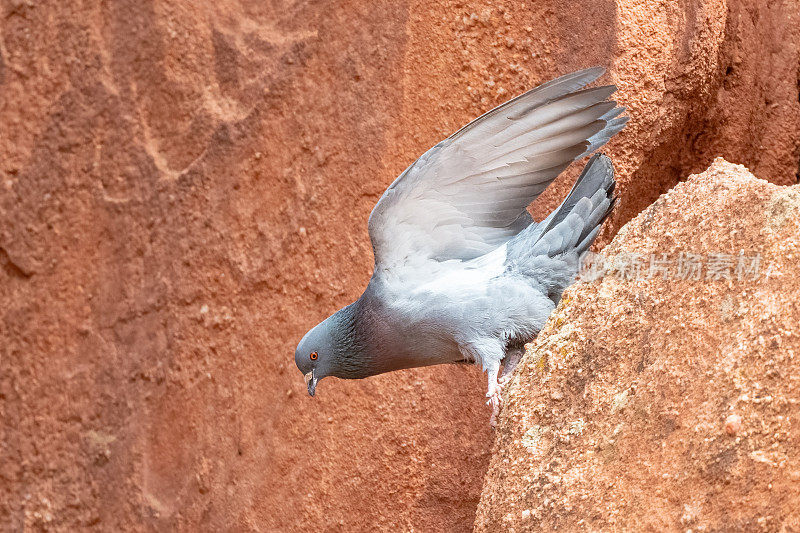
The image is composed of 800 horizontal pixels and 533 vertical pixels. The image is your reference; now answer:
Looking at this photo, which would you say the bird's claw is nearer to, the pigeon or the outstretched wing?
the pigeon

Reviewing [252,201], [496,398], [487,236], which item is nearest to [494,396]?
[496,398]

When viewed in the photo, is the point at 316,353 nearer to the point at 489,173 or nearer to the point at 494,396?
the point at 494,396

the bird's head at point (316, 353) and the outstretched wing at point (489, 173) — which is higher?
the outstretched wing at point (489, 173)

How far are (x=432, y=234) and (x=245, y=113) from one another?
A: 2.11m

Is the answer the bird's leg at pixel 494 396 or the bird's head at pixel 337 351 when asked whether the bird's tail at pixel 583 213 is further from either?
the bird's head at pixel 337 351

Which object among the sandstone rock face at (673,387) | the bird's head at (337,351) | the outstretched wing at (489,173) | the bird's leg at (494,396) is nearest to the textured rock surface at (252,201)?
the bird's head at (337,351)

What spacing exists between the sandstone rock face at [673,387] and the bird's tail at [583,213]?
17.7 inches

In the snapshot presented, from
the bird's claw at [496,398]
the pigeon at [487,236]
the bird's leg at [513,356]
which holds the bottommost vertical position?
the bird's leg at [513,356]

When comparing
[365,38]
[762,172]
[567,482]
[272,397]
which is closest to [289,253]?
[272,397]

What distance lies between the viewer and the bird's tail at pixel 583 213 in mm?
3385

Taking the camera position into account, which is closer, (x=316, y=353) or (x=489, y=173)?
(x=489, y=173)

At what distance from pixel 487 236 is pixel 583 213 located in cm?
41

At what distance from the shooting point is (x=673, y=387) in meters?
2.43

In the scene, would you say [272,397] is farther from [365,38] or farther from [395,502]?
[365,38]
